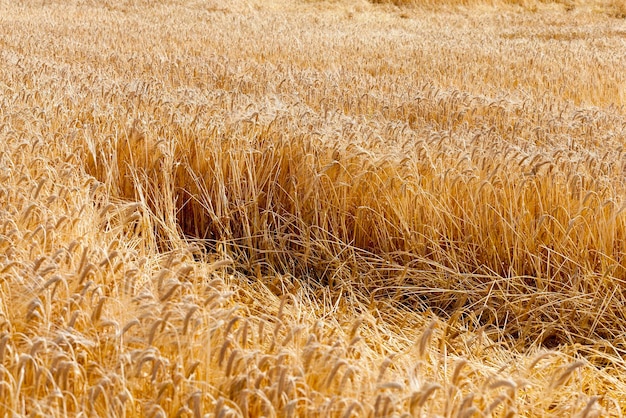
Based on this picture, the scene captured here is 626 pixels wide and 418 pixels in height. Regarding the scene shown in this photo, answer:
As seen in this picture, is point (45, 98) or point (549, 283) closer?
point (549, 283)

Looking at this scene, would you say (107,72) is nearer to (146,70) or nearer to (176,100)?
(146,70)

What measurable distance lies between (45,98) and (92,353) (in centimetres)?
285

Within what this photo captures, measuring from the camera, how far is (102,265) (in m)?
2.15

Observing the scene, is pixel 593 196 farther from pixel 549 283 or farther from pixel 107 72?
pixel 107 72

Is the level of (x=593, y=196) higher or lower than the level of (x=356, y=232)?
higher

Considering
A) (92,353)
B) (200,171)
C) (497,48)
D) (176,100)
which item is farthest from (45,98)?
(497,48)

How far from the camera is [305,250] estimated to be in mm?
3004

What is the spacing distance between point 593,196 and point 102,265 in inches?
78.6

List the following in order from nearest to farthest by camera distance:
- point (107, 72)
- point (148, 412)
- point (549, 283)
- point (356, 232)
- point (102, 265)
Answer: point (148, 412) < point (102, 265) < point (549, 283) < point (356, 232) < point (107, 72)

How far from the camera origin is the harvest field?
1547 mm

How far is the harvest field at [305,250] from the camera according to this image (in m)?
1.55

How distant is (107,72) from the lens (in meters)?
6.02

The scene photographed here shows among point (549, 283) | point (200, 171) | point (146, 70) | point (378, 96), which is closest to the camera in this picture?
point (549, 283)

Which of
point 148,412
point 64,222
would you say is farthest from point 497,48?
point 148,412
